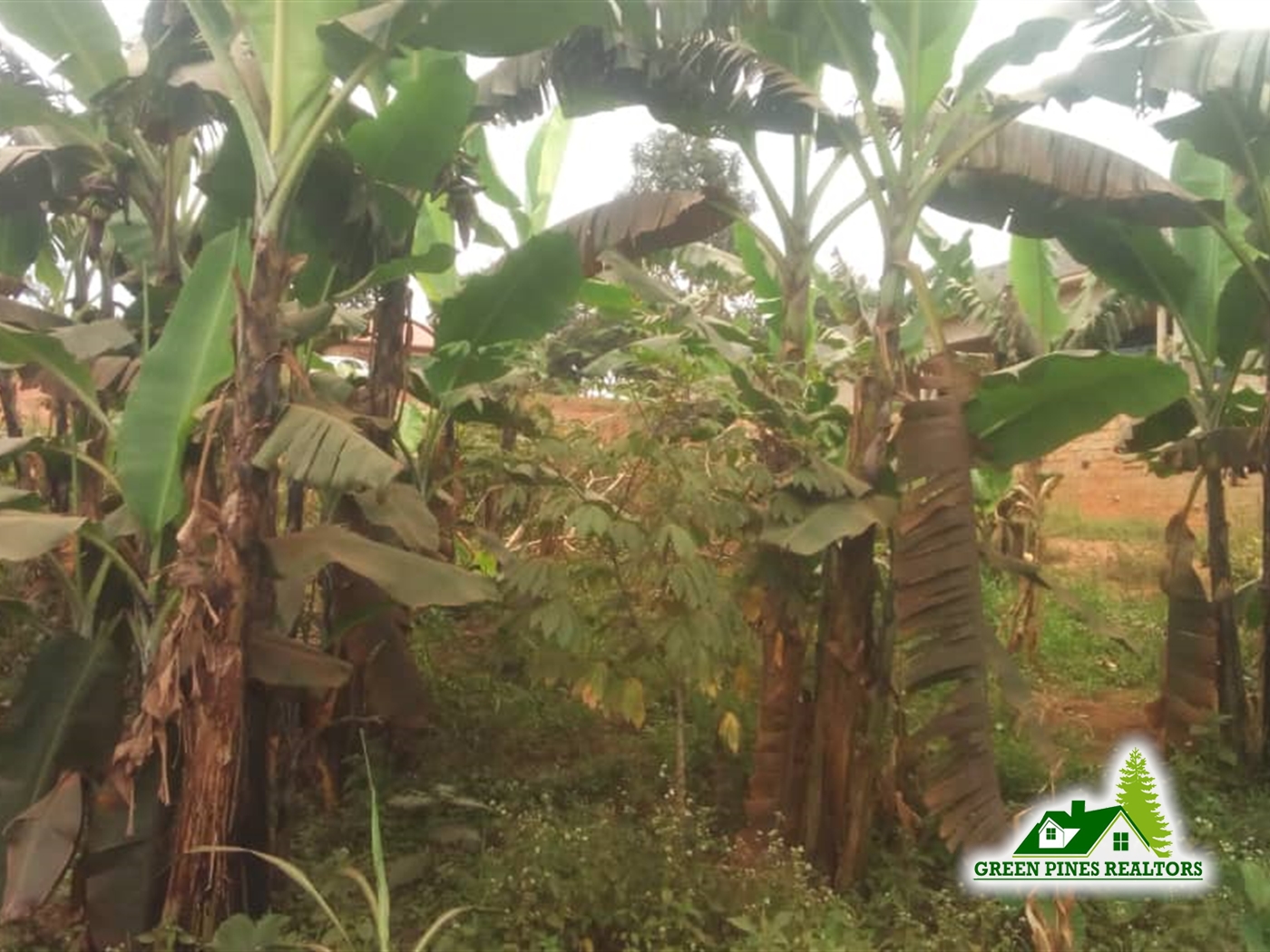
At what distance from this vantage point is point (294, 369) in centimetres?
297

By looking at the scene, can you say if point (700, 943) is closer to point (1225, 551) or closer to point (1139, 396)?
point (1139, 396)

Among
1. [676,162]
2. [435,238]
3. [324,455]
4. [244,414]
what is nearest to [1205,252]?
[435,238]

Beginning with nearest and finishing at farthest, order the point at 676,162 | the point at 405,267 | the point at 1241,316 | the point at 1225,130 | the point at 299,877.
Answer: the point at 299,877
the point at 405,267
the point at 1225,130
the point at 1241,316
the point at 676,162

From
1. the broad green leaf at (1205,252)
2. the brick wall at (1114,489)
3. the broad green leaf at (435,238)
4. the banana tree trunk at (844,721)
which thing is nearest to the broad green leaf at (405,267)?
the banana tree trunk at (844,721)

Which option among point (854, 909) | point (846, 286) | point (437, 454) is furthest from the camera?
point (846, 286)

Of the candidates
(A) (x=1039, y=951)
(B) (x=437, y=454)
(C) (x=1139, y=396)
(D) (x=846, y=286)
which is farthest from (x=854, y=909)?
(D) (x=846, y=286)

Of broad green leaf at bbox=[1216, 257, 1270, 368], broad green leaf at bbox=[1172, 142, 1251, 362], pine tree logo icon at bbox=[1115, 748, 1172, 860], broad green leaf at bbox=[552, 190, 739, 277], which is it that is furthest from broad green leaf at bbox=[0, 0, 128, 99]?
broad green leaf at bbox=[1216, 257, 1270, 368]

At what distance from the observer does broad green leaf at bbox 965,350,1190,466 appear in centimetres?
344

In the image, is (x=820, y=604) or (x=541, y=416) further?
(x=541, y=416)

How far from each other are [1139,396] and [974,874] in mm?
1602

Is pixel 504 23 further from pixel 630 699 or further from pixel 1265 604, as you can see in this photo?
pixel 1265 604

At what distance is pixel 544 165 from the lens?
6512 mm

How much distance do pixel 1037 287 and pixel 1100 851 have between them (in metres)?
3.00

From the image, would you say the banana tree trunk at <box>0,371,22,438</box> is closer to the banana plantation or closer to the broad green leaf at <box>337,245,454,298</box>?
the banana plantation
